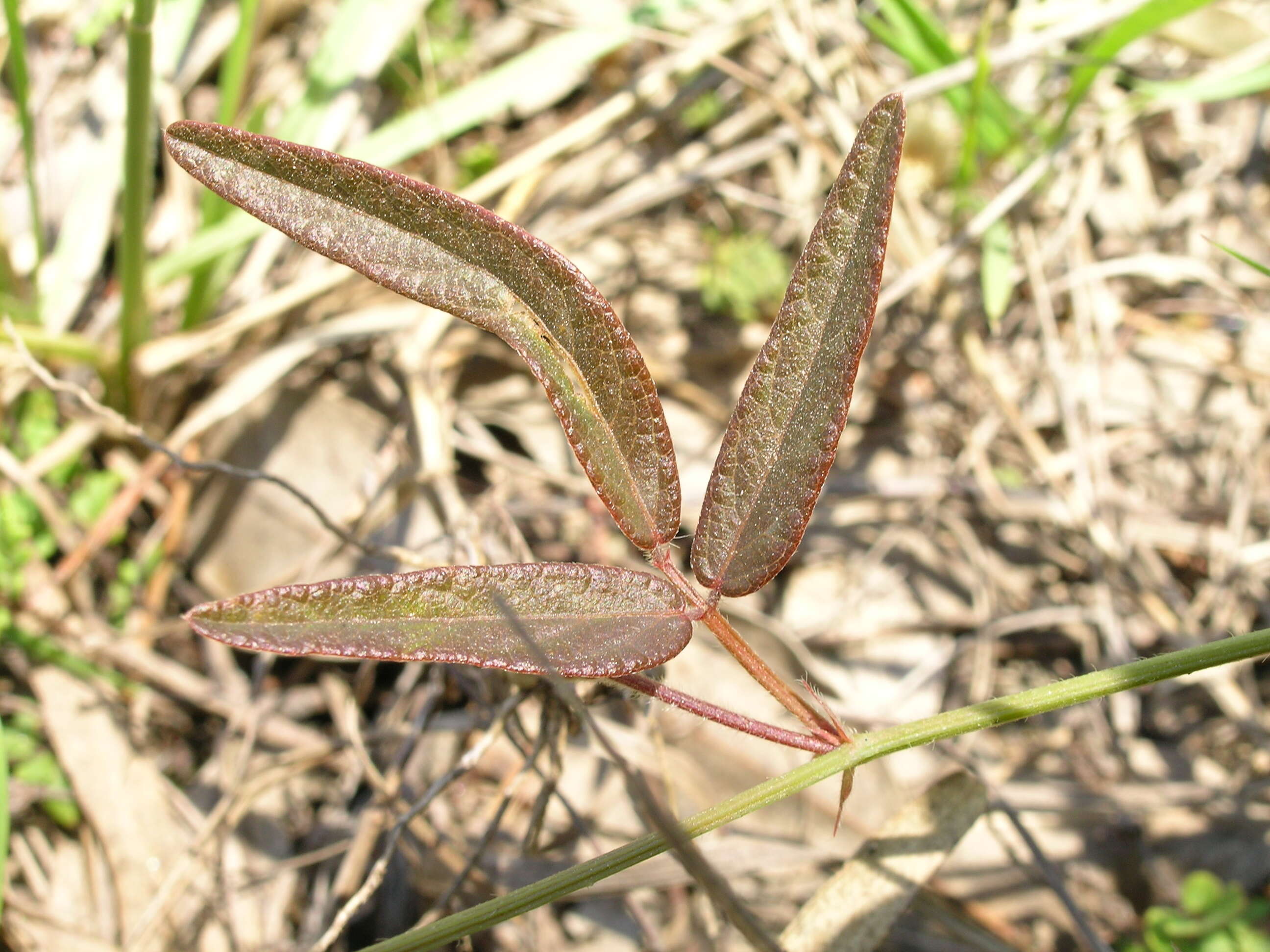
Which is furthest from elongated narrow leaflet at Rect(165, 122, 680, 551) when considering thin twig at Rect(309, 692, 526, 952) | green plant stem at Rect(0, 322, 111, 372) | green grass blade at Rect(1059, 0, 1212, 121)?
green grass blade at Rect(1059, 0, 1212, 121)

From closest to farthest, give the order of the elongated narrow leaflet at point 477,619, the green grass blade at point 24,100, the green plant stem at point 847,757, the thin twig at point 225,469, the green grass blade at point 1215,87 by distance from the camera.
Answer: the elongated narrow leaflet at point 477,619
the green plant stem at point 847,757
the thin twig at point 225,469
the green grass blade at point 24,100
the green grass blade at point 1215,87

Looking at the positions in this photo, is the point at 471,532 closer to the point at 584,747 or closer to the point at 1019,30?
the point at 584,747

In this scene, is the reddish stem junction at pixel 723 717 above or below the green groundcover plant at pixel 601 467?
below

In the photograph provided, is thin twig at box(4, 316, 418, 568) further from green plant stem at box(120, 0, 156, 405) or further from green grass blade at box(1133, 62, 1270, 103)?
green grass blade at box(1133, 62, 1270, 103)

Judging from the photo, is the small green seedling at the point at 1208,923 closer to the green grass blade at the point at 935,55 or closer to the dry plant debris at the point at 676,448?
the dry plant debris at the point at 676,448

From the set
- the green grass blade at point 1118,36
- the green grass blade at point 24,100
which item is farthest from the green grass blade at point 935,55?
the green grass blade at point 24,100

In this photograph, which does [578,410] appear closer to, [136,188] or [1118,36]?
[136,188]

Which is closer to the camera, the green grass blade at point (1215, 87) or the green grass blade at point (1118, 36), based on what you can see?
the green grass blade at point (1118, 36)

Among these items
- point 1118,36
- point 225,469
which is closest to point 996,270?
point 1118,36
